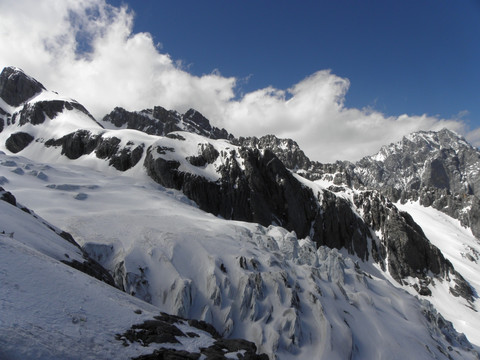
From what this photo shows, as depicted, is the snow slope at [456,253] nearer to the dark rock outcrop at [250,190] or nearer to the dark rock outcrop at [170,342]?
the dark rock outcrop at [250,190]

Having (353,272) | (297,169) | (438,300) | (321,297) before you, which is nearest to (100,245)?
(321,297)

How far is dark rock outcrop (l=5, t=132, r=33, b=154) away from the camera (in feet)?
408

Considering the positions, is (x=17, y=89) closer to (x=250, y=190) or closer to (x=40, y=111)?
(x=40, y=111)

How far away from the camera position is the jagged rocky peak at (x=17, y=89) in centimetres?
15838

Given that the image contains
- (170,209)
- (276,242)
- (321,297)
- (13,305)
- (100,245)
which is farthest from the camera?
(170,209)

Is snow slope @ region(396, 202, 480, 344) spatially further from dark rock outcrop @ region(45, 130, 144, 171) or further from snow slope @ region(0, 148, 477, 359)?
dark rock outcrop @ region(45, 130, 144, 171)

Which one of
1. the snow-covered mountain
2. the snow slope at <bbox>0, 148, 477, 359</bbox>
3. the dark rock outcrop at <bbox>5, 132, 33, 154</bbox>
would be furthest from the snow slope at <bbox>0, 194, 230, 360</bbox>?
the dark rock outcrop at <bbox>5, 132, 33, 154</bbox>

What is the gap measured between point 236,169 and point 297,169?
307 ft

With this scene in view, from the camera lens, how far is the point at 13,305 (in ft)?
46.5

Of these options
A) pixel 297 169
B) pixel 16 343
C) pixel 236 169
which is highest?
pixel 297 169

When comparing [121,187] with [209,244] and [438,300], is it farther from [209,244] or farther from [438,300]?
[438,300]

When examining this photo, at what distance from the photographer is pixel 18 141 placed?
414 feet

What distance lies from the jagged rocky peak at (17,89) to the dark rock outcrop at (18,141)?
40.9 meters

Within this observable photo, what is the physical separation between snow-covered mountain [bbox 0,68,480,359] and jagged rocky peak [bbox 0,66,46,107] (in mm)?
23224
